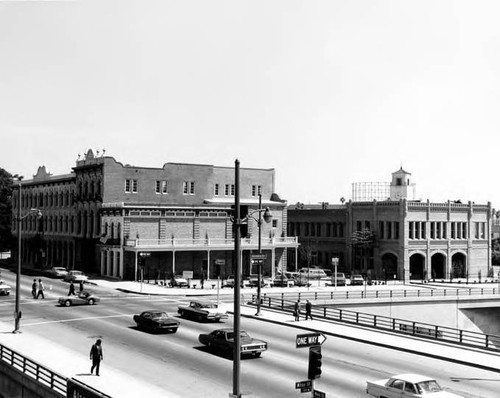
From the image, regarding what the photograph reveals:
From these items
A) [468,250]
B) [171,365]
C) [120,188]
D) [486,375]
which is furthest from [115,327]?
[468,250]

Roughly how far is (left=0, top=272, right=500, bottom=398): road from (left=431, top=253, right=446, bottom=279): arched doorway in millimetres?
53550

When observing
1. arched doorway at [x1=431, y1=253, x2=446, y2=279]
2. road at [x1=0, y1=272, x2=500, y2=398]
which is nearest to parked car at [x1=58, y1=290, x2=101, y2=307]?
road at [x1=0, y1=272, x2=500, y2=398]

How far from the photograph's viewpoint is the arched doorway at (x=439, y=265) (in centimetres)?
9328

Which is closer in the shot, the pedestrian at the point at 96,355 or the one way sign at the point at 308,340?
the one way sign at the point at 308,340

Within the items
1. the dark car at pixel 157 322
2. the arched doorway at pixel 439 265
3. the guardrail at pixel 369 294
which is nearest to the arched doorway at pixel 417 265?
the arched doorway at pixel 439 265

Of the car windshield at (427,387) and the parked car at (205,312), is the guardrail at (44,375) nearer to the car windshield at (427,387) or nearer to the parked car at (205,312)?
the car windshield at (427,387)

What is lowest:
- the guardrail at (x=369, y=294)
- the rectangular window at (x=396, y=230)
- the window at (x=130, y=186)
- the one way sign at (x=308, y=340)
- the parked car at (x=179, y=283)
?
the guardrail at (x=369, y=294)

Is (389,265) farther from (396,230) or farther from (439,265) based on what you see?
(439,265)

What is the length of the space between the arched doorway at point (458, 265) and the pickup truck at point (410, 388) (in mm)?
72097

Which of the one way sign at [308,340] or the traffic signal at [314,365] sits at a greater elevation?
the one way sign at [308,340]

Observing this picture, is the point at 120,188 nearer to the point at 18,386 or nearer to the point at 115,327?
the point at 115,327

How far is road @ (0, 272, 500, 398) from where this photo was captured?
27.2m

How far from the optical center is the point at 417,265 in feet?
302

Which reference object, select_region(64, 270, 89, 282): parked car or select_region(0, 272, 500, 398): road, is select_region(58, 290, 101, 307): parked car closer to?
select_region(0, 272, 500, 398): road
